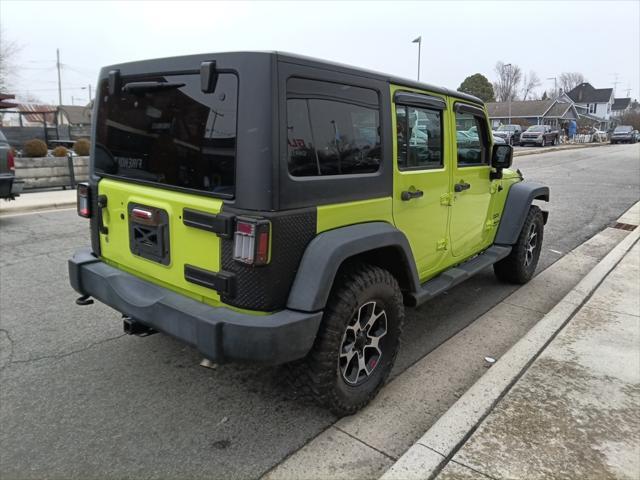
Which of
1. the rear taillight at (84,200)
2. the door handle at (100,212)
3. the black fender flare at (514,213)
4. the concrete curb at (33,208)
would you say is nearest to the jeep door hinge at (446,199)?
the black fender flare at (514,213)

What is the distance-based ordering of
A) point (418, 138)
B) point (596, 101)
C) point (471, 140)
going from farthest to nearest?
point (596, 101) < point (471, 140) < point (418, 138)

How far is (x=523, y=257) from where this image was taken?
5160mm

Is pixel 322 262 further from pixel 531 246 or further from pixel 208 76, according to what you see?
pixel 531 246

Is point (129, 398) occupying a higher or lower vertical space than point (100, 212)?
lower

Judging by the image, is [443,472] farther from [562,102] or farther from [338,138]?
[562,102]

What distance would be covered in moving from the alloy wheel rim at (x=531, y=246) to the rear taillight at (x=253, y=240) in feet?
12.2

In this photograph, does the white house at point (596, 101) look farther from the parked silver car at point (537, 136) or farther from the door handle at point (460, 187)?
the door handle at point (460, 187)

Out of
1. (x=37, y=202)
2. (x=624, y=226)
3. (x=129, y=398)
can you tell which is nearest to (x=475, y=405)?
(x=129, y=398)

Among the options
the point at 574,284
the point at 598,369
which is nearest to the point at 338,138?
the point at 598,369

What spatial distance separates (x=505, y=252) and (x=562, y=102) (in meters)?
76.2

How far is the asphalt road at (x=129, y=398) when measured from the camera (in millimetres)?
2506

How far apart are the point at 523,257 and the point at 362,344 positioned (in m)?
2.91

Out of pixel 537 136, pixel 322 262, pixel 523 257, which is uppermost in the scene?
pixel 537 136

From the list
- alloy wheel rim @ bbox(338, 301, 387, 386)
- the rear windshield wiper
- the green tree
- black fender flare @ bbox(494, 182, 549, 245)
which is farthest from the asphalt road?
the green tree
